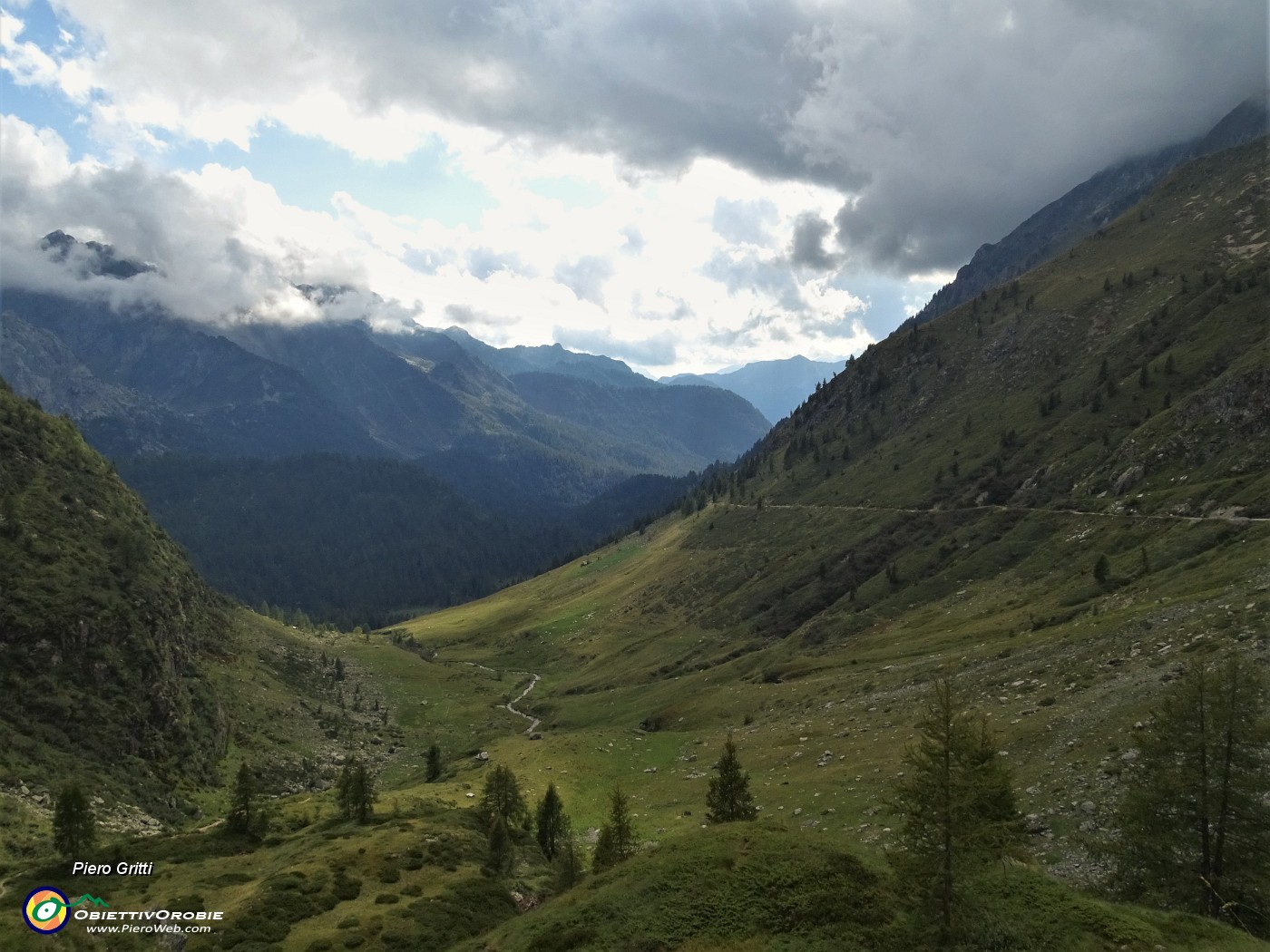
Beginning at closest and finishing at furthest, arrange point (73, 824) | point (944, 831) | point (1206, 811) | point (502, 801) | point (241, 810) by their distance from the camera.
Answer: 1. point (944, 831)
2. point (1206, 811)
3. point (73, 824)
4. point (502, 801)
5. point (241, 810)

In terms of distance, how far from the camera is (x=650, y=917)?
30609 mm

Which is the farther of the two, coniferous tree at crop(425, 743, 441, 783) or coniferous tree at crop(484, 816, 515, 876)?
coniferous tree at crop(425, 743, 441, 783)

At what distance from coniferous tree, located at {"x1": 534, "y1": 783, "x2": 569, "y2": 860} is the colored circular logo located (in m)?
33.1

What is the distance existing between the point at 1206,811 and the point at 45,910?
60785 millimetres

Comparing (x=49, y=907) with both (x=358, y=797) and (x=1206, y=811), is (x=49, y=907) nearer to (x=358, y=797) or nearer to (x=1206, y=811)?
(x=358, y=797)

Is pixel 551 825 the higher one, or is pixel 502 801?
pixel 502 801

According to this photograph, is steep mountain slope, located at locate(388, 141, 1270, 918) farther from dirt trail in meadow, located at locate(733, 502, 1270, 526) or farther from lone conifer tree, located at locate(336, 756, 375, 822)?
lone conifer tree, located at locate(336, 756, 375, 822)

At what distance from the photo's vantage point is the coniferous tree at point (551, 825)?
64188 mm

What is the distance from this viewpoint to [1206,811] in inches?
1244


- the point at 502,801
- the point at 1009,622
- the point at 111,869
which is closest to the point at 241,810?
the point at 111,869

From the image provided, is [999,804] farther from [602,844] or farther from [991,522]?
[991,522]

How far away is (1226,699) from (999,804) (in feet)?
37.0

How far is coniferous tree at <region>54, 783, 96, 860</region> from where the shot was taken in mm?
50938

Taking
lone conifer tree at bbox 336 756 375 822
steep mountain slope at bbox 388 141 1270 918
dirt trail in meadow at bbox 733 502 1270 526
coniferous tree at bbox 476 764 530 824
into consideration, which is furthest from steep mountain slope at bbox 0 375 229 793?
dirt trail in meadow at bbox 733 502 1270 526
